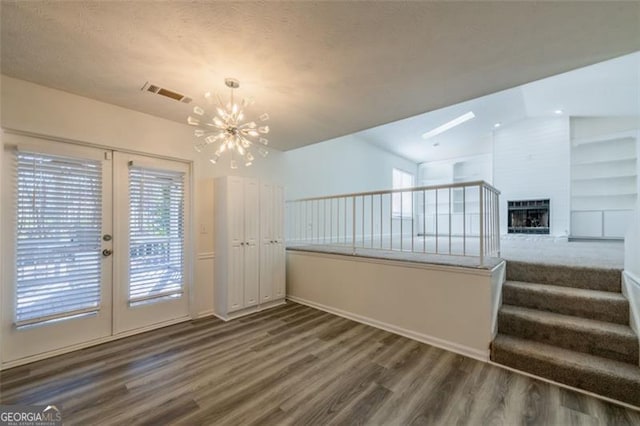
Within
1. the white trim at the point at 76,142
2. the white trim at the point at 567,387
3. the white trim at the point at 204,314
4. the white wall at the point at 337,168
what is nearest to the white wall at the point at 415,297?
the white trim at the point at 567,387

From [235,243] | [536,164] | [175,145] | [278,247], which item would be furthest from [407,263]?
[536,164]

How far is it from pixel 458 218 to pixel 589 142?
360 cm

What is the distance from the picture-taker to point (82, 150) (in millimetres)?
2764

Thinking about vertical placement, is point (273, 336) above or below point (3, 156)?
below

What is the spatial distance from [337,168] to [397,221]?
10.2 ft

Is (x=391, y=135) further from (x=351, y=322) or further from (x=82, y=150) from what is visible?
(x=82, y=150)

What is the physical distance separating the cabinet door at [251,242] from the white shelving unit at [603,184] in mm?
7911

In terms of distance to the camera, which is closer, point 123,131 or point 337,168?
point 123,131

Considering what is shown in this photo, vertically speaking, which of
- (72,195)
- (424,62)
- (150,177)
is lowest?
(72,195)

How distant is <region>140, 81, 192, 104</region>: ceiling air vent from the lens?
253 centimetres

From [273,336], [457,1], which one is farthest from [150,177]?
[457,1]

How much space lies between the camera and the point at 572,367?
2.06 metres

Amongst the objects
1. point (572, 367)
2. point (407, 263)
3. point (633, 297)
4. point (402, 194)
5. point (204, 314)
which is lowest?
point (204, 314)

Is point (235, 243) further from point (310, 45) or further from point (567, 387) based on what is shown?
point (567, 387)
